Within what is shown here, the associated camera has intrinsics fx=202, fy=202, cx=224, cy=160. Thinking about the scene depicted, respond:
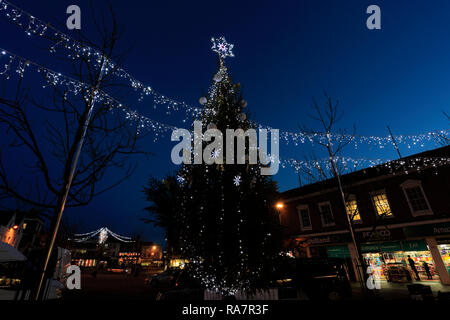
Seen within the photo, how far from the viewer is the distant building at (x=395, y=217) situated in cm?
1260

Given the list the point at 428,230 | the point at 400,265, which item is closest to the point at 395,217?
the point at 428,230

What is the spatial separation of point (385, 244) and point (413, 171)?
541cm

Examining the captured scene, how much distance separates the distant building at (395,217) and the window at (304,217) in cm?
59

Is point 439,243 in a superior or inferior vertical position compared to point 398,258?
superior

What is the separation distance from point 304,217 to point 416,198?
7944mm

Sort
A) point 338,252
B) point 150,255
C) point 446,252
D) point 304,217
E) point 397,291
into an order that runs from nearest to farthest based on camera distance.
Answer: point 397,291 → point 446,252 → point 338,252 → point 304,217 → point 150,255

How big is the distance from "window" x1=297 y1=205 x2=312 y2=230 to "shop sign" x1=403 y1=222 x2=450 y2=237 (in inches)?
258

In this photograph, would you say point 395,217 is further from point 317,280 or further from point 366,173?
point 317,280

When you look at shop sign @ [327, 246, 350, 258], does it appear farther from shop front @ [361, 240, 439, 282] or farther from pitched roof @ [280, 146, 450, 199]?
pitched roof @ [280, 146, 450, 199]

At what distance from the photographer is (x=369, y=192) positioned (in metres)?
15.3

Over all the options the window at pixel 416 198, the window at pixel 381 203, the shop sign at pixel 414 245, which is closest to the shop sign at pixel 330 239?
the window at pixel 381 203

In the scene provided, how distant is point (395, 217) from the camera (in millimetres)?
14047

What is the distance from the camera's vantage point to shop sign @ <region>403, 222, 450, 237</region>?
40.0ft
